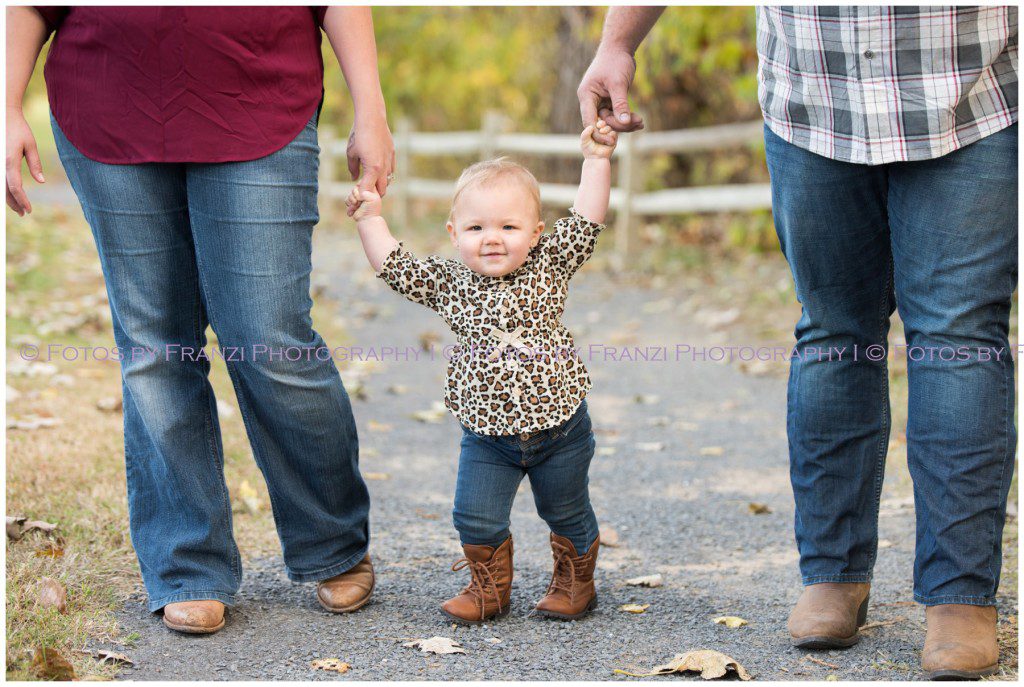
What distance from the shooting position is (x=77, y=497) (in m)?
3.13

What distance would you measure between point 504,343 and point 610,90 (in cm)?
62

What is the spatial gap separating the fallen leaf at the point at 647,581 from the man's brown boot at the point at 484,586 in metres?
0.45

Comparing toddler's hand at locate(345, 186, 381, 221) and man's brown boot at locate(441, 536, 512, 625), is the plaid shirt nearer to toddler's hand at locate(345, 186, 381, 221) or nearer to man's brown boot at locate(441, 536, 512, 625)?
toddler's hand at locate(345, 186, 381, 221)

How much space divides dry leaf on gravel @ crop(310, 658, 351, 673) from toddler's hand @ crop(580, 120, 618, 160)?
1.23 m

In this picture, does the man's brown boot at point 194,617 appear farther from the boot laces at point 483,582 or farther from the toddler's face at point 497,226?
the toddler's face at point 497,226

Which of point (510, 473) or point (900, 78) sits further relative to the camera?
point (510, 473)

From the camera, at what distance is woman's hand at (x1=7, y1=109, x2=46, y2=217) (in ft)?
7.59

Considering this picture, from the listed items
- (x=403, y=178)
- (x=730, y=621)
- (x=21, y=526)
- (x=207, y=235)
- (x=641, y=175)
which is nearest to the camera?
(x=207, y=235)

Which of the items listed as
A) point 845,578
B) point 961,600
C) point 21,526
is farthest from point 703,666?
point 21,526

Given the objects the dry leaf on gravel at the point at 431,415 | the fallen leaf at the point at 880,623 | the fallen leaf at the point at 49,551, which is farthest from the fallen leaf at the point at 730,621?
the dry leaf on gravel at the point at 431,415

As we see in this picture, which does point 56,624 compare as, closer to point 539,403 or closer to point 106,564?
point 106,564

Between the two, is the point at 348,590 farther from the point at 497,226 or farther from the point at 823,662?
the point at 823,662

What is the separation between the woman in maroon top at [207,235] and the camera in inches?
89.0

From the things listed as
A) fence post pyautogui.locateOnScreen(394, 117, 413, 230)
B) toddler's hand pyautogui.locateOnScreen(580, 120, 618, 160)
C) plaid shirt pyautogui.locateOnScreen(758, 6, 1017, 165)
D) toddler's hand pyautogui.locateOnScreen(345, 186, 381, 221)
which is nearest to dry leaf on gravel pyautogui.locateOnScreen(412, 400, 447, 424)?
toddler's hand pyautogui.locateOnScreen(345, 186, 381, 221)
